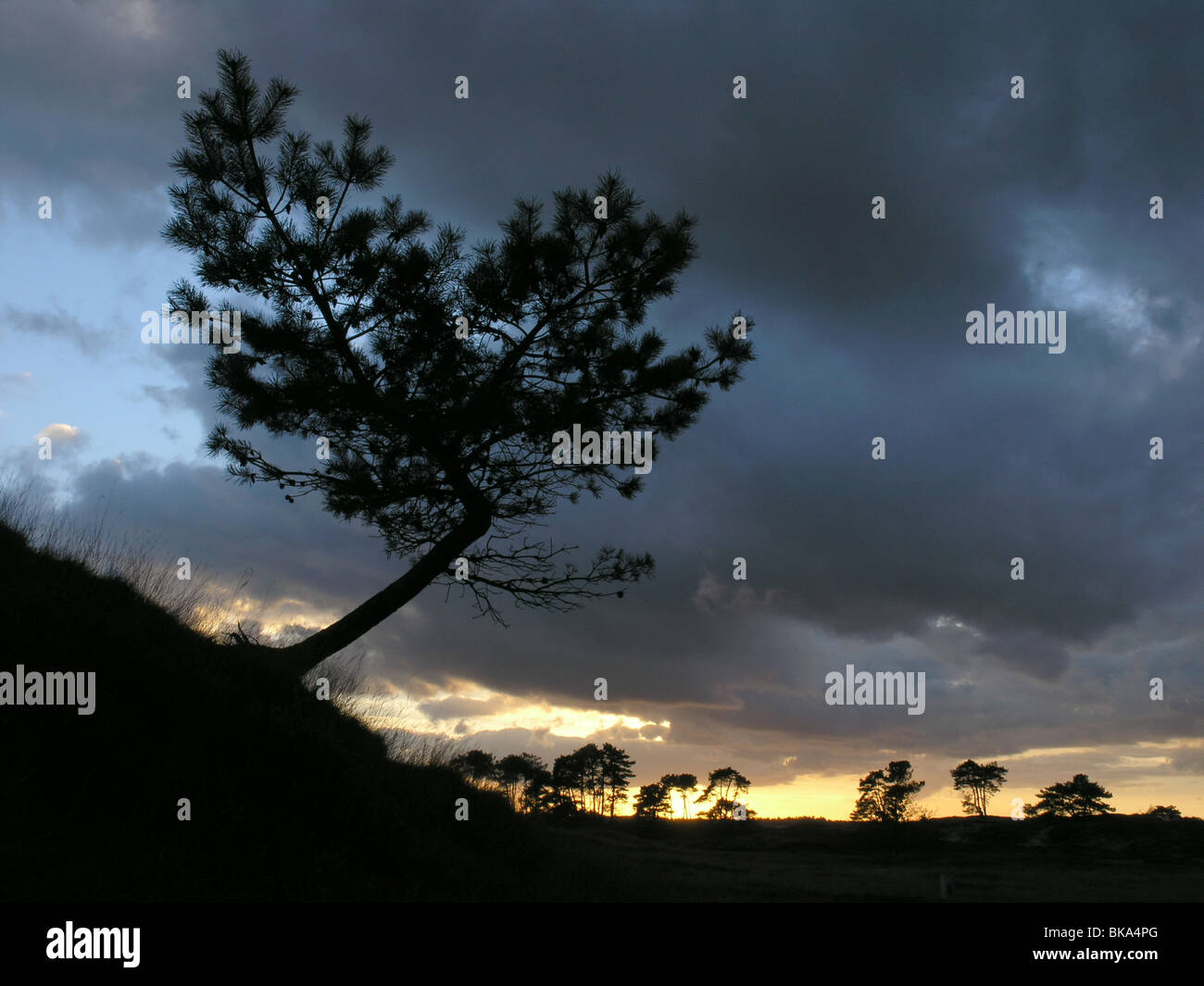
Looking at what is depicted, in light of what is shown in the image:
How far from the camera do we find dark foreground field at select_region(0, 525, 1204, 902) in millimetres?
5680

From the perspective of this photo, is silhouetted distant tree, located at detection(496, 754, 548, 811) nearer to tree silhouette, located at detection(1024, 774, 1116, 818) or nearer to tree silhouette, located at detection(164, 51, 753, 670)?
tree silhouette, located at detection(164, 51, 753, 670)

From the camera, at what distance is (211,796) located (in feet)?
21.1

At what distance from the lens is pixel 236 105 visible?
9.34 m

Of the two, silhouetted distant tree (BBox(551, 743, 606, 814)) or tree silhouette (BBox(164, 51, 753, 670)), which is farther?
silhouetted distant tree (BBox(551, 743, 606, 814))

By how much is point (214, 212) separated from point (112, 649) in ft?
18.4

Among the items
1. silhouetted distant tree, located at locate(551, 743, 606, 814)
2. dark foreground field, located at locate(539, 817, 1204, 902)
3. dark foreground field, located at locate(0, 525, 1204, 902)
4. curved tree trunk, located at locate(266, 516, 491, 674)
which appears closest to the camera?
dark foreground field, located at locate(0, 525, 1204, 902)

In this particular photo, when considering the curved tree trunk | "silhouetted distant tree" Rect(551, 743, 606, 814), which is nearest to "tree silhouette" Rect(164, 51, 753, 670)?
the curved tree trunk

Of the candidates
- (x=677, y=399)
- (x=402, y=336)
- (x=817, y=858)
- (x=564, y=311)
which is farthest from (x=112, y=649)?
(x=817, y=858)

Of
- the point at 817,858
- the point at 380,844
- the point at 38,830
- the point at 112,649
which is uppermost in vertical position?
the point at 112,649

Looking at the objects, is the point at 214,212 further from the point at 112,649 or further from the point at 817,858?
the point at 817,858

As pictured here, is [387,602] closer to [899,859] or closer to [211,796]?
[211,796]

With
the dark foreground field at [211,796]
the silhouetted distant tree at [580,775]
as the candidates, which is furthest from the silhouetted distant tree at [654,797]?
the dark foreground field at [211,796]

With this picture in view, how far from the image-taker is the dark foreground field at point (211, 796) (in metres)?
5.68

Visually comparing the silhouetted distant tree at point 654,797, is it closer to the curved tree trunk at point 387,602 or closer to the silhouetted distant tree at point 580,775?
the silhouetted distant tree at point 580,775
